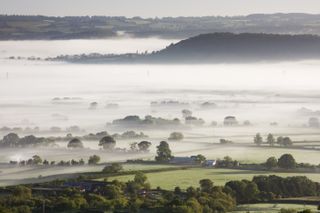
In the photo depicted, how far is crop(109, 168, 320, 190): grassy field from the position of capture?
42.1 meters

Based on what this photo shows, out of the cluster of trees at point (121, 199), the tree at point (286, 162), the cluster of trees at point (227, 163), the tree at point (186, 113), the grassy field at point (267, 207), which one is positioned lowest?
the grassy field at point (267, 207)

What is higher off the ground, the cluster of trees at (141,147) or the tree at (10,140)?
the tree at (10,140)

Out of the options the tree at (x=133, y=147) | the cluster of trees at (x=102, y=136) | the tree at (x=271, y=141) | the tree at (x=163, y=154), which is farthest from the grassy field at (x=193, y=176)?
the cluster of trees at (x=102, y=136)

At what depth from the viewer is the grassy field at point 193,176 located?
42125 millimetres

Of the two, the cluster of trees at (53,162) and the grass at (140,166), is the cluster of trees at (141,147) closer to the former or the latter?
A: the cluster of trees at (53,162)

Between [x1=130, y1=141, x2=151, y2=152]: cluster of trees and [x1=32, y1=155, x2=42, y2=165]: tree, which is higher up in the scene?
[x1=130, y1=141, x2=151, y2=152]: cluster of trees

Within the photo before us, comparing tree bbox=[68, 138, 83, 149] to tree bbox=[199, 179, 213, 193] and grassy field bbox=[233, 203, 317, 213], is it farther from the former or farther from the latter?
grassy field bbox=[233, 203, 317, 213]

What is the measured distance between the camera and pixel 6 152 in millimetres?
54094

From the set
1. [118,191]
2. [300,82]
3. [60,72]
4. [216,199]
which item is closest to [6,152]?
[118,191]

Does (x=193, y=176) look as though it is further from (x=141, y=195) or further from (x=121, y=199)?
(x=121, y=199)

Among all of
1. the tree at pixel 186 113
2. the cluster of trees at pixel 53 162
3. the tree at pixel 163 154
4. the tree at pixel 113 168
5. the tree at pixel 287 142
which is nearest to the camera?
the tree at pixel 113 168

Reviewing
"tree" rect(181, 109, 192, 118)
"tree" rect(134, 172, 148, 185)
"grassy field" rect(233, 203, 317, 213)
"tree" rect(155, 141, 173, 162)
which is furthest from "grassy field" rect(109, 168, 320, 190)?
"tree" rect(181, 109, 192, 118)

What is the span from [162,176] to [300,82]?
345 ft

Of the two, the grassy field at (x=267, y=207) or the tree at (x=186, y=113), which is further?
the tree at (x=186, y=113)
